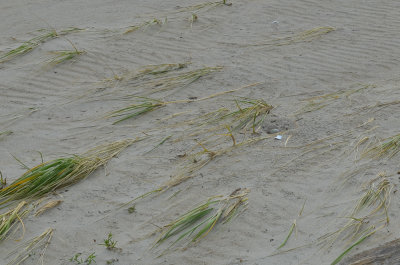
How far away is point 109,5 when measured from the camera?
23.3 feet

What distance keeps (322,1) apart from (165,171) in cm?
330

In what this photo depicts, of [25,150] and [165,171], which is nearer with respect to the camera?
[165,171]

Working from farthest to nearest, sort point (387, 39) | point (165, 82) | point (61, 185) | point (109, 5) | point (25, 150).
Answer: point (109, 5)
point (387, 39)
point (165, 82)
point (25, 150)
point (61, 185)

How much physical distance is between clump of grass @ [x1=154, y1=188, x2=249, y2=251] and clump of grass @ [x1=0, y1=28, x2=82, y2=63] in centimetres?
292

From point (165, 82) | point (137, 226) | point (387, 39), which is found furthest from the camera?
point (387, 39)

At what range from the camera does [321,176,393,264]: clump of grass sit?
360 cm

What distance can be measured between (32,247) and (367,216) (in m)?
1.92

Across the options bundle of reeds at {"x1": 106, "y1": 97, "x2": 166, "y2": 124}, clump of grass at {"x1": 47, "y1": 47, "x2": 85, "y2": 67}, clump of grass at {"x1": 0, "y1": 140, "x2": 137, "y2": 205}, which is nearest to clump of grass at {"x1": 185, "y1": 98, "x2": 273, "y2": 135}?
bundle of reeds at {"x1": 106, "y1": 97, "x2": 166, "y2": 124}

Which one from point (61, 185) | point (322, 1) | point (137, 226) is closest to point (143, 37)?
point (322, 1)

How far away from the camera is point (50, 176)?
13.7 feet

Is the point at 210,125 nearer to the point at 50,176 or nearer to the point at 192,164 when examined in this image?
the point at 192,164

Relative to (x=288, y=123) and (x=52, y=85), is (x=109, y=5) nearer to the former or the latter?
(x=52, y=85)

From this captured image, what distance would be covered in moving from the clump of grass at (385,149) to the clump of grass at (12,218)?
219 centimetres

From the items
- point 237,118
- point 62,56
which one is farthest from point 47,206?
point 62,56
